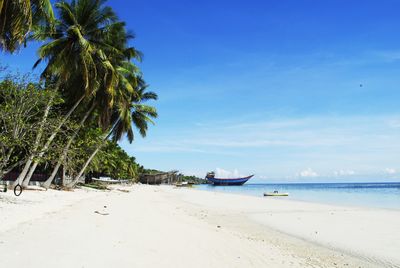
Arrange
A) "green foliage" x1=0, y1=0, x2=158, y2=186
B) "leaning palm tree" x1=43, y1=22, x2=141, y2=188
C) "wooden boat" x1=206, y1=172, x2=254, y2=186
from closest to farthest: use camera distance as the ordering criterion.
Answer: "green foliage" x1=0, y1=0, x2=158, y2=186
"leaning palm tree" x1=43, y1=22, x2=141, y2=188
"wooden boat" x1=206, y1=172, x2=254, y2=186

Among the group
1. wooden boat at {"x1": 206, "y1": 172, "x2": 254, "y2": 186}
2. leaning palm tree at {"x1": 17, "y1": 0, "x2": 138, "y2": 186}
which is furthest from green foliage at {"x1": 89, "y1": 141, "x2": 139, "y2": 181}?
wooden boat at {"x1": 206, "y1": 172, "x2": 254, "y2": 186}

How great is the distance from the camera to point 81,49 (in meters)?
19.7

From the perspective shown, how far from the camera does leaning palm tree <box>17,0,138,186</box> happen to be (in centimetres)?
1939

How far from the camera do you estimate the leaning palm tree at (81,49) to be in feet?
63.6

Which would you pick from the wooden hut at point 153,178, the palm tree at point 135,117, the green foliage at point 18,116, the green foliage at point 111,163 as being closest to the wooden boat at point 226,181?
the wooden hut at point 153,178

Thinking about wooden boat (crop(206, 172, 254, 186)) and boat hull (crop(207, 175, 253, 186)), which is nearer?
wooden boat (crop(206, 172, 254, 186))

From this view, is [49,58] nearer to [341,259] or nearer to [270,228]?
[270,228]

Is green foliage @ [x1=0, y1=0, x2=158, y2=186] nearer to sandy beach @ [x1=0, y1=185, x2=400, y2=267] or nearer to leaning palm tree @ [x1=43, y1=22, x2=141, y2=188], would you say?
leaning palm tree @ [x1=43, y1=22, x2=141, y2=188]

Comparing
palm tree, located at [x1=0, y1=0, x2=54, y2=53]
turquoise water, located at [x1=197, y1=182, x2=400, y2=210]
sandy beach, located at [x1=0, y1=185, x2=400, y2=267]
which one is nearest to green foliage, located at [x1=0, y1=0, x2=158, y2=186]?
palm tree, located at [x1=0, y1=0, x2=54, y2=53]

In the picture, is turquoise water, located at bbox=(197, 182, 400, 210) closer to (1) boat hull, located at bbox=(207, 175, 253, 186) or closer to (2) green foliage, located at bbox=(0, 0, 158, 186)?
(2) green foliage, located at bbox=(0, 0, 158, 186)

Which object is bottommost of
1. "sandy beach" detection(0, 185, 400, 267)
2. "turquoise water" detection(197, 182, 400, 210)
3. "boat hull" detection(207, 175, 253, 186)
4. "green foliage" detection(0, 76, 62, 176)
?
"sandy beach" detection(0, 185, 400, 267)

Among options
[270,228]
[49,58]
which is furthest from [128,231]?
[49,58]

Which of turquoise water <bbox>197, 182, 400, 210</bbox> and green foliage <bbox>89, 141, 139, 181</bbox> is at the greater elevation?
green foliage <bbox>89, 141, 139, 181</bbox>

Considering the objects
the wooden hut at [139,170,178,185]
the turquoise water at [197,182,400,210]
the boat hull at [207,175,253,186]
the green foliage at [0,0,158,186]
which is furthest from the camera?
the boat hull at [207,175,253,186]
